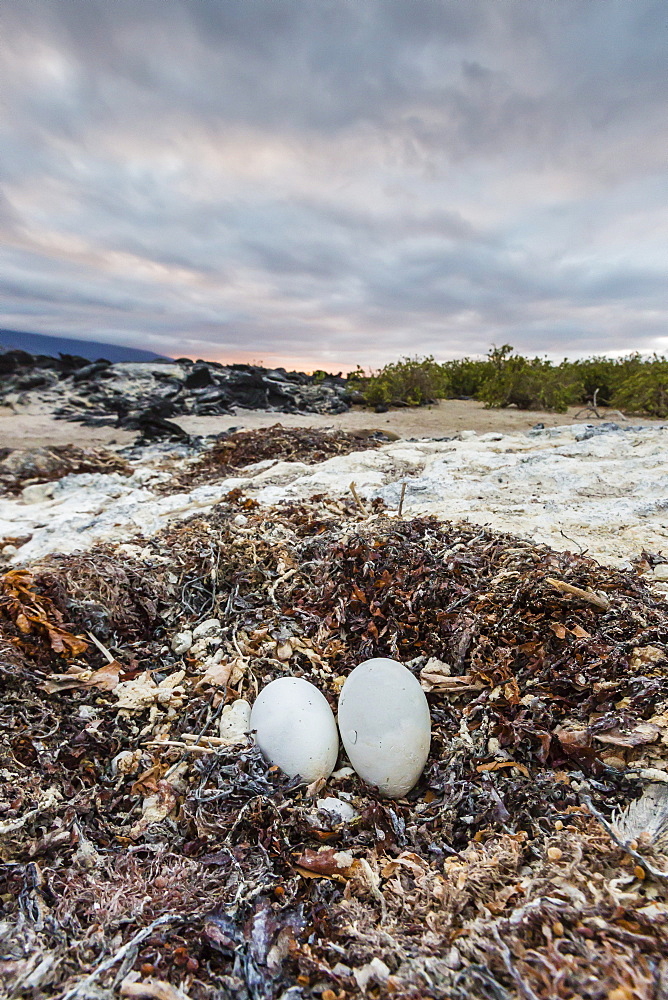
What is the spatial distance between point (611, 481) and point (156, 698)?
4188 millimetres

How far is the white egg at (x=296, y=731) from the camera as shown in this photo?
1.94m

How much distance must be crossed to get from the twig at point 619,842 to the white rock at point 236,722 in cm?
129

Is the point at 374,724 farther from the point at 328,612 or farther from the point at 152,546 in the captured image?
the point at 152,546

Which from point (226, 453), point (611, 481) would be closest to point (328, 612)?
point (611, 481)

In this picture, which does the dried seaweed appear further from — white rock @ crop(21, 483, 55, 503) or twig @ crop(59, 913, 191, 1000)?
twig @ crop(59, 913, 191, 1000)

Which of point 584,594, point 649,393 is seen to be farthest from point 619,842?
point 649,393

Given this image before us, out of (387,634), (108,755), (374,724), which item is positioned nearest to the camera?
(374,724)

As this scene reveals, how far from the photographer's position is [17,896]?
4.86ft

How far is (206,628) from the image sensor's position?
2.80 meters

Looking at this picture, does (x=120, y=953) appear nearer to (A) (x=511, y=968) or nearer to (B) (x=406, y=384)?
(A) (x=511, y=968)

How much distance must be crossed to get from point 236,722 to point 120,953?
1.01 m

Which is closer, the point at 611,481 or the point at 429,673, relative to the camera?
the point at 429,673

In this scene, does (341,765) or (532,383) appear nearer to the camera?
(341,765)

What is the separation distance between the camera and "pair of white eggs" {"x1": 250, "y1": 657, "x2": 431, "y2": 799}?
6.21ft
